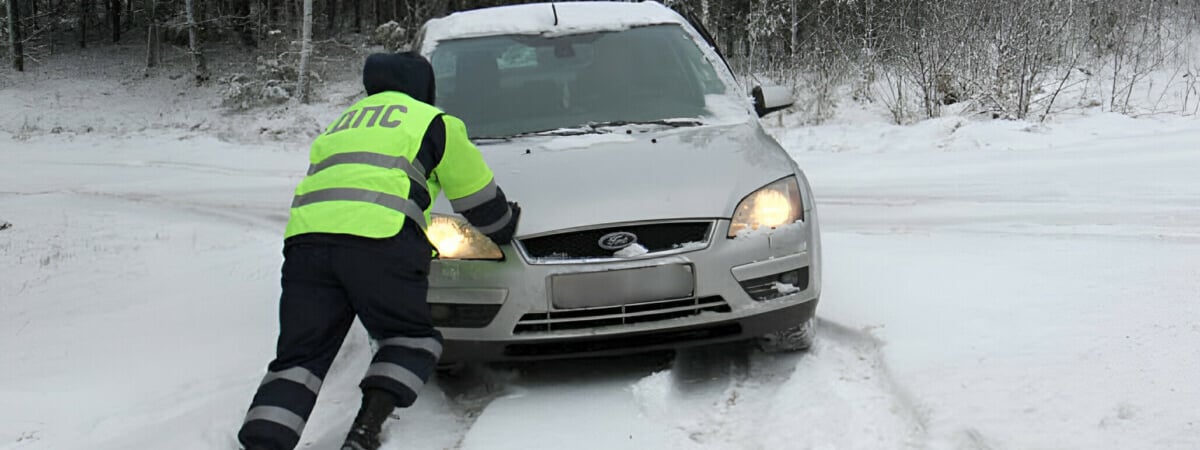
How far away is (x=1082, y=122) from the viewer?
414 inches

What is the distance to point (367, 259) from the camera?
2855mm

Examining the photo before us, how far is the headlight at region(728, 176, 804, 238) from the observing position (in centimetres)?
343

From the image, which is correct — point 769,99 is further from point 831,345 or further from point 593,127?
point 831,345

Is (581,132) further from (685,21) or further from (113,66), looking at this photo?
(113,66)

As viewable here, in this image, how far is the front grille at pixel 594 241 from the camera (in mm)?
3320

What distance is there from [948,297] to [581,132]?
1903mm

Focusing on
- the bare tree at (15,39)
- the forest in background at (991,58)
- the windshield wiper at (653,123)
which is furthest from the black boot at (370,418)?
the bare tree at (15,39)

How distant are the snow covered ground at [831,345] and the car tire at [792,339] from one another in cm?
7

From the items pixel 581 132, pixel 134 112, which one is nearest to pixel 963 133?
pixel 581 132

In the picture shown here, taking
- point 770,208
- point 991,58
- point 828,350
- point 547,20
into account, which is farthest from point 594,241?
point 991,58

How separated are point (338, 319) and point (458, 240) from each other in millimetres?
586

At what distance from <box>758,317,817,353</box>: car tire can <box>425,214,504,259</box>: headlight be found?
1175 millimetres

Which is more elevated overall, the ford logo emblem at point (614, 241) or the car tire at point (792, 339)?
the ford logo emblem at point (614, 241)

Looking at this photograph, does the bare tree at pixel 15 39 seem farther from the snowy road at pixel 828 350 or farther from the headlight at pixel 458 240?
the headlight at pixel 458 240
